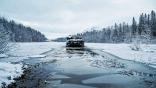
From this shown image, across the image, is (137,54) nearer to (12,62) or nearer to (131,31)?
(12,62)

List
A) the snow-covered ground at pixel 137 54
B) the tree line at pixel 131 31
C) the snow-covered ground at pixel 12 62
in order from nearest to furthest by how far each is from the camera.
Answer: the snow-covered ground at pixel 12 62
the snow-covered ground at pixel 137 54
the tree line at pixel 131 31

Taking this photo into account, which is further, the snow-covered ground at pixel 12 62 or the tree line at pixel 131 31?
the tree line at pixel 131 31

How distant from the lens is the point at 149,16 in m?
127

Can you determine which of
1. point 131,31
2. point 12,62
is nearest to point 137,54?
point 12,62

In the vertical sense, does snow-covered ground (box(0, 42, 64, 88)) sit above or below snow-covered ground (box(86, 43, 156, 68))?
above

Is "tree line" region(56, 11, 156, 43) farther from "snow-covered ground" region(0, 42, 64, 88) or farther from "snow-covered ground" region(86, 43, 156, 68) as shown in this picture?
"snow-covered ground" region(0, 42, 64, 88)

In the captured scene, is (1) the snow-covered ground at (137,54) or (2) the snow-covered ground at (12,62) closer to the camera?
(2) the snow-covered ground at (12,62)

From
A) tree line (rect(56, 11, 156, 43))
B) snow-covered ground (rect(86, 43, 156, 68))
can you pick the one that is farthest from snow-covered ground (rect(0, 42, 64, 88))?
tree line (rect(56, 11, 156, 43))

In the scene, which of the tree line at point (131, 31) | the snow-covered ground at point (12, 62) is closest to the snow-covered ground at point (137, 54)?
the snow-covered ground at point (12, 62)

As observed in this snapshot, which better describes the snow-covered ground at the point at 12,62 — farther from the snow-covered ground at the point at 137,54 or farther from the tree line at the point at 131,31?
the tree line at the point at 131,31

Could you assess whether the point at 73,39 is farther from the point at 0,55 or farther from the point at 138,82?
the point at 138,82

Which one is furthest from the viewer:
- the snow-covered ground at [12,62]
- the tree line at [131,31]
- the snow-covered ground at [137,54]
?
the tree line at [131,31]

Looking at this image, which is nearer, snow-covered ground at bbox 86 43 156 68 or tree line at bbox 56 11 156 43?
snow-covered ground at bbox 86 43 156 68

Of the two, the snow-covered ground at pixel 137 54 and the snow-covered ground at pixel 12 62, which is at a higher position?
the snow-covered ground at pixel 12 62
